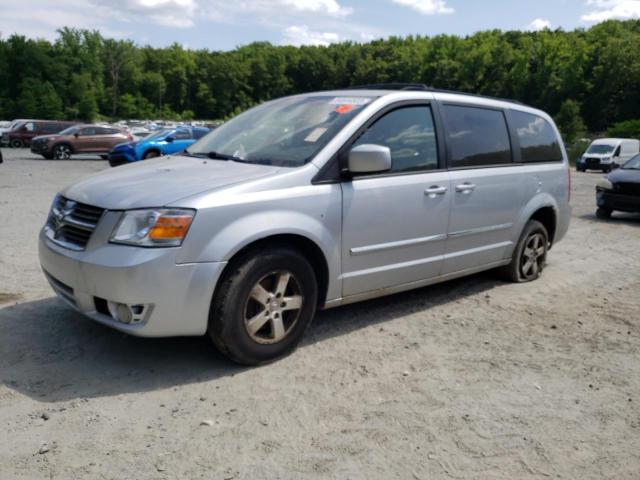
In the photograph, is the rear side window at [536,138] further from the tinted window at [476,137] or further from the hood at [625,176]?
the hood at [625,176]

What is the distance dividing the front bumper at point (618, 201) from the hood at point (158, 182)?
9.63 metres

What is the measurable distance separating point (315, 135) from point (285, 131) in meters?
0.32

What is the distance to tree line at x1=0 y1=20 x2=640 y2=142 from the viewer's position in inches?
3162

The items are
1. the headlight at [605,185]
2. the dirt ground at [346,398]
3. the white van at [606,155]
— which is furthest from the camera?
the white van at [606,155]

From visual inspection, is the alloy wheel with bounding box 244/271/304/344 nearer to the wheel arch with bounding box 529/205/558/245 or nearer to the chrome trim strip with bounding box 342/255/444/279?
the chrome trim strip with bounding box 342/255/444/279

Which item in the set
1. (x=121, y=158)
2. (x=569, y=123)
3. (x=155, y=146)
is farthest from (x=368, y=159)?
(x=569, y=123)

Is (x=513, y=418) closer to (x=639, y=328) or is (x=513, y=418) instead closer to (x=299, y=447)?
(x=299, y=447)

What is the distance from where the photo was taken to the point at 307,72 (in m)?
145

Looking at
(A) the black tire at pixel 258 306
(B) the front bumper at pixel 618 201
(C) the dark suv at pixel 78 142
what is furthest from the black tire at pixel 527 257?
(C) the dark suv at pixel 78 142

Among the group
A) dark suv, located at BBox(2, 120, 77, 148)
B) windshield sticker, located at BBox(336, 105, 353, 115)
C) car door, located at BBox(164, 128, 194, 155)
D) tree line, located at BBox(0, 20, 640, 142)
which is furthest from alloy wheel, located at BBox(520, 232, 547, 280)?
tree line, located at BBox(0, 20, 640, 142)

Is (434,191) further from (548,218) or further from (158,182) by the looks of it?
(548,218)

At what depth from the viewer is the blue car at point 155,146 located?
21266 mm

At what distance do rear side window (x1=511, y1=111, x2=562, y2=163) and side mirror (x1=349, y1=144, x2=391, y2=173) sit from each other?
7.81 ft

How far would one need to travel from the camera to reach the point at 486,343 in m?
4.61
